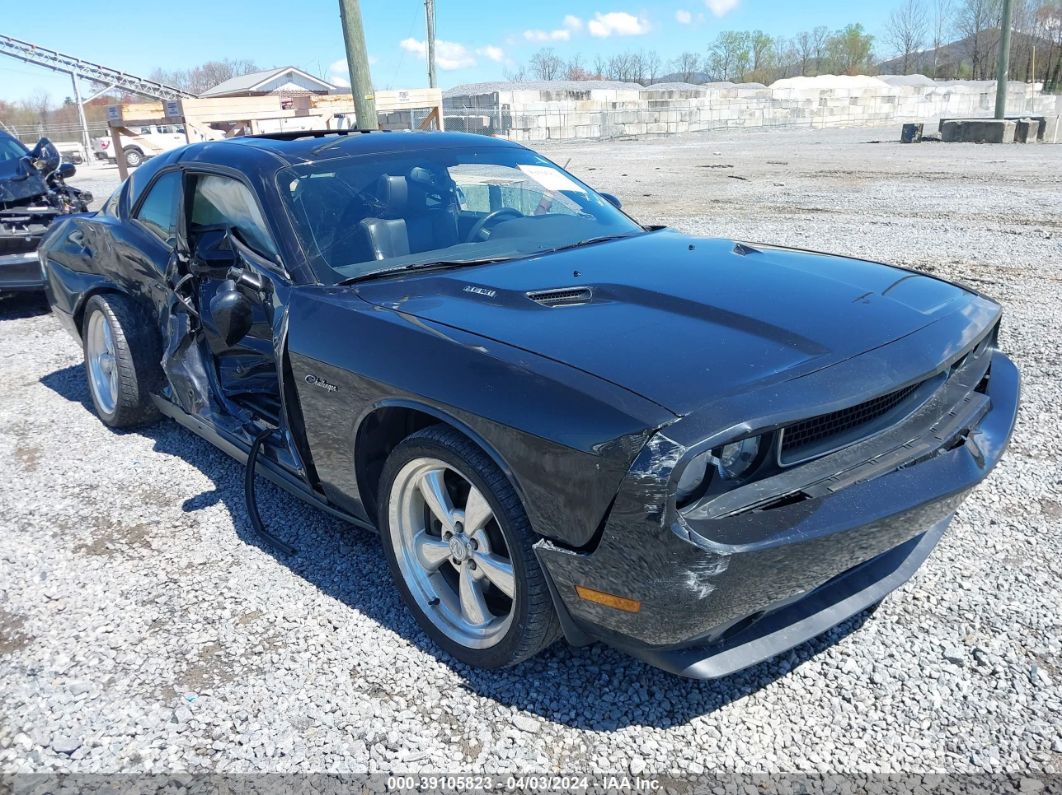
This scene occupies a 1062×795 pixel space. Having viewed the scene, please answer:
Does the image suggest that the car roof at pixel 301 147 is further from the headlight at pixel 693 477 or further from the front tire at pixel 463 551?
the headlight at pixel 693 477

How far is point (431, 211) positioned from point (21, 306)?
6.87 meters

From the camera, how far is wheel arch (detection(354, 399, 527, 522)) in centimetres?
239

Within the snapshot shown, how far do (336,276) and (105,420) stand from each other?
2.57 metres

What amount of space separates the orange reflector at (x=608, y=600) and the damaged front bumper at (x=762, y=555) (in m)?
0.01

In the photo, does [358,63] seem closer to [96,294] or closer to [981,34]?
[96,294]

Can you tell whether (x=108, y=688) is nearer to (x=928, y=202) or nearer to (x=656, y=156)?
(x=928, y=202)

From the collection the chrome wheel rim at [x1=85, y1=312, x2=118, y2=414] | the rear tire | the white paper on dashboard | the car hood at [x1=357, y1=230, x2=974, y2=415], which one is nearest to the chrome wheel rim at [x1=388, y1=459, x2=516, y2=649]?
the car hood at [x1=357, y1=230, x2=974, y2=415]

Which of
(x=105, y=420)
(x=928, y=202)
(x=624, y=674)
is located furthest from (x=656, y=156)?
(x=624, y=674)

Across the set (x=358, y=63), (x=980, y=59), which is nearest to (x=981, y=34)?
(x=980, y=59)

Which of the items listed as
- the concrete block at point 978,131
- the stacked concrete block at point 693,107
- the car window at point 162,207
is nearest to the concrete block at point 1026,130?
the concrete block at point 978,131

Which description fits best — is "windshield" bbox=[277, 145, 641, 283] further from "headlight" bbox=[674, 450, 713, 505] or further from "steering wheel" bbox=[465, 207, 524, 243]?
"headlight" bbox=[674, 450, 713, 505]

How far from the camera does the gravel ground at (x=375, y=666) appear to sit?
7.32 ft

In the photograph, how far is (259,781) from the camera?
85.2 inches

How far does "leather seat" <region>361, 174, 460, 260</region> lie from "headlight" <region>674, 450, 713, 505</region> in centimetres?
166
